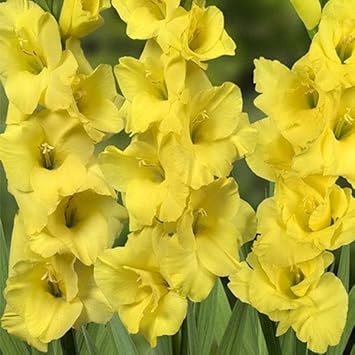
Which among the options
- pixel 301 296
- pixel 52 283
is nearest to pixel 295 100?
pixel 301 296

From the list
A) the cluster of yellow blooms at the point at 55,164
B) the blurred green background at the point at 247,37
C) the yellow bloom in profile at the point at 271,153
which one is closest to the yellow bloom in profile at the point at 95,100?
the cluster of yellow blooms at the point at 55,164

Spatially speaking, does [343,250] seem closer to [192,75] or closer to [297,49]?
[192,75]

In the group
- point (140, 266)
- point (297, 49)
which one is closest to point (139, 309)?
point (140, 266)

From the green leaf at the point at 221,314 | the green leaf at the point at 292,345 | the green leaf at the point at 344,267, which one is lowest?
the green leaf at the point at 221,314

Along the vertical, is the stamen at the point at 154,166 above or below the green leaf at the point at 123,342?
above

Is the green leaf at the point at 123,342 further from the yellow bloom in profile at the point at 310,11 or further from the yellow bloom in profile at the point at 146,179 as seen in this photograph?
the yellow bloom in profile at the point at 310,11
